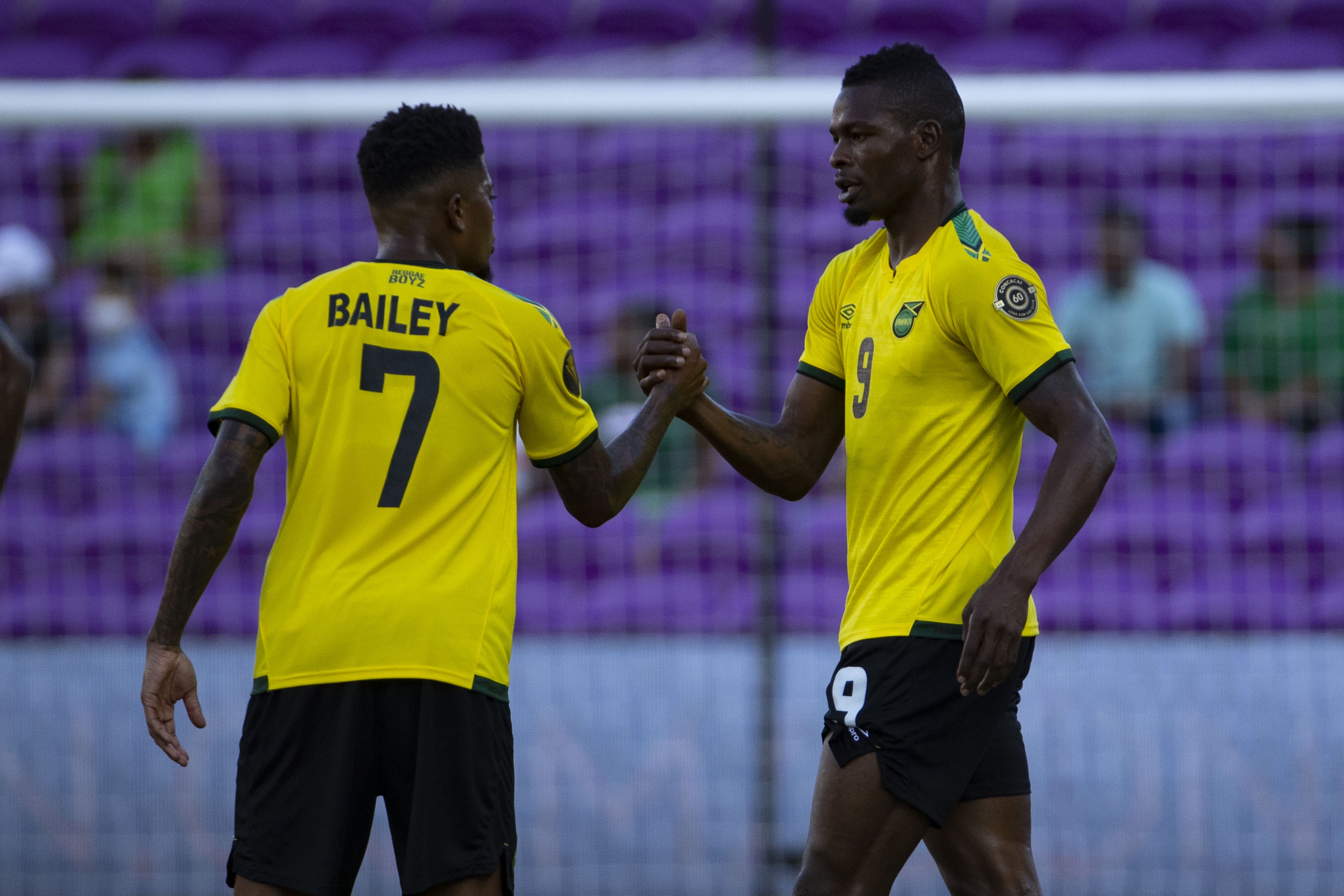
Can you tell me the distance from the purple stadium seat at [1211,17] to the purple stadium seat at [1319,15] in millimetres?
168

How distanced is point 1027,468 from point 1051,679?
1.05 meters

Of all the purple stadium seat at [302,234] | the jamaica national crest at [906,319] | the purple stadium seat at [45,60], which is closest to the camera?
the jamaica national crest at [906,319]

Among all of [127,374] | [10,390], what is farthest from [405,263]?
[127,374]

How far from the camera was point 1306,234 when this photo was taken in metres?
6.10

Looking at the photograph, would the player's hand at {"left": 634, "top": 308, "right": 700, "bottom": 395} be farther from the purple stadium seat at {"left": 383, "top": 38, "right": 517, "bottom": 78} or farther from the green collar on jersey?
the purple stadium seat at {"left": 383, "top": 38, "right": 517, "bottom": 78}

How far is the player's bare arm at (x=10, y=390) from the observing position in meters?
2.70

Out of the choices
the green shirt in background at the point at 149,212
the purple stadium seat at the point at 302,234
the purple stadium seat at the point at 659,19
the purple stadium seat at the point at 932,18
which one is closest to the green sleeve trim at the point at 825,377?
the purple stadium seat at the point at 302,234

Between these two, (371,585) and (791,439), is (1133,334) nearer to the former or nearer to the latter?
(791,439)

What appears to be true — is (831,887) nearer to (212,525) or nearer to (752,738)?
(212,525)

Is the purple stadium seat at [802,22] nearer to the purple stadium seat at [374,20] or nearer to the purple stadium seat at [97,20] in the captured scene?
the purple stadium seat at [374,20]

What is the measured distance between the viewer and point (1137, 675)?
554cm

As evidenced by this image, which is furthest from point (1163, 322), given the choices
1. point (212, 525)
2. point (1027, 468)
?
point (212, 525)

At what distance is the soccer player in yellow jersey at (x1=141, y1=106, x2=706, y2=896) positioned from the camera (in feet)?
9.46

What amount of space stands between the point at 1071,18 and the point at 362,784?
263 inches
